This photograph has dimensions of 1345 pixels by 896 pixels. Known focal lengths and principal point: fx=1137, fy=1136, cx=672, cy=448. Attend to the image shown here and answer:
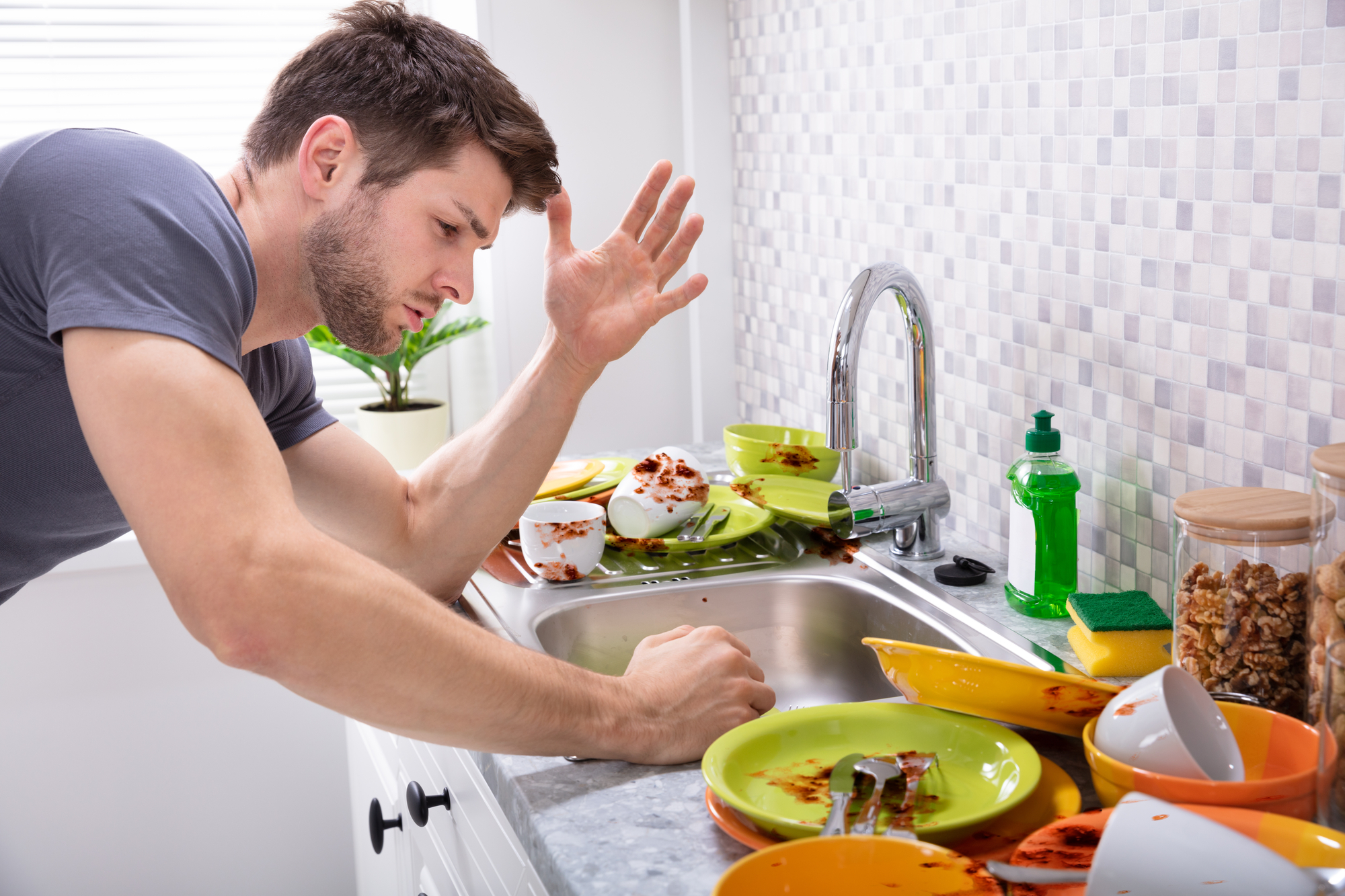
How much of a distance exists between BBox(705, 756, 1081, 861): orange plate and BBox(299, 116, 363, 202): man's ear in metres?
0.71

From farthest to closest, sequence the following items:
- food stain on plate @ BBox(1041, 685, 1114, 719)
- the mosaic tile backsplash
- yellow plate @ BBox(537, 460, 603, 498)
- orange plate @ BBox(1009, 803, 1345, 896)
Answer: yellow plate @ BBox(537, 460, 603, 498) → the mosaic tile backsplash → food stain on plate @ BBox(1041, 685, 1114, 719) → orange plate @ BBox(1009, 803, 1345, 896)

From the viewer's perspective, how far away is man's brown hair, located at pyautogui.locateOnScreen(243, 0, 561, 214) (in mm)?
1135

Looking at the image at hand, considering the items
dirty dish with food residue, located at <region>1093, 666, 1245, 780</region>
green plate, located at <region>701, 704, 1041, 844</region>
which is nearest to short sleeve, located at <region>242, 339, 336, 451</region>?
green plate, located at <region>701, 704, 1041, 844</region>

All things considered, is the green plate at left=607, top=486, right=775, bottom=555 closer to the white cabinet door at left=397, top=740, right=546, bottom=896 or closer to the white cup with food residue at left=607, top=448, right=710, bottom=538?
the white cup with food residue at left=607, top=448, right=710, bottom=538

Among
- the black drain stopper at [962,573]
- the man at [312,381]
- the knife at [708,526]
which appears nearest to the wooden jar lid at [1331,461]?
the man at [312,381]

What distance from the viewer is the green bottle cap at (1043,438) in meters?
1.13

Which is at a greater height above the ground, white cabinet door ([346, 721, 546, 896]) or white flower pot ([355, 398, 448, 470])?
white flower pot ([355, 398, 448, 470])

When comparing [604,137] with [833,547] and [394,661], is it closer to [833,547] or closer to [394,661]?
[833,547]

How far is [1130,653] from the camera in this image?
0.97 m

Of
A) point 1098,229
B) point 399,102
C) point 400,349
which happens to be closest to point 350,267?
point 399,102

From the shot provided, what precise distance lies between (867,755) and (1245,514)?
334 millimetres

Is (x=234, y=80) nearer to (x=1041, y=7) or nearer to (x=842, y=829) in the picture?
(x=1041, y=7)

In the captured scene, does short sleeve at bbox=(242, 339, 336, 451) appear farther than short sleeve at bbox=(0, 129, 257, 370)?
Yes

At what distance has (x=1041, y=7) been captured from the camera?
120 centimetres
